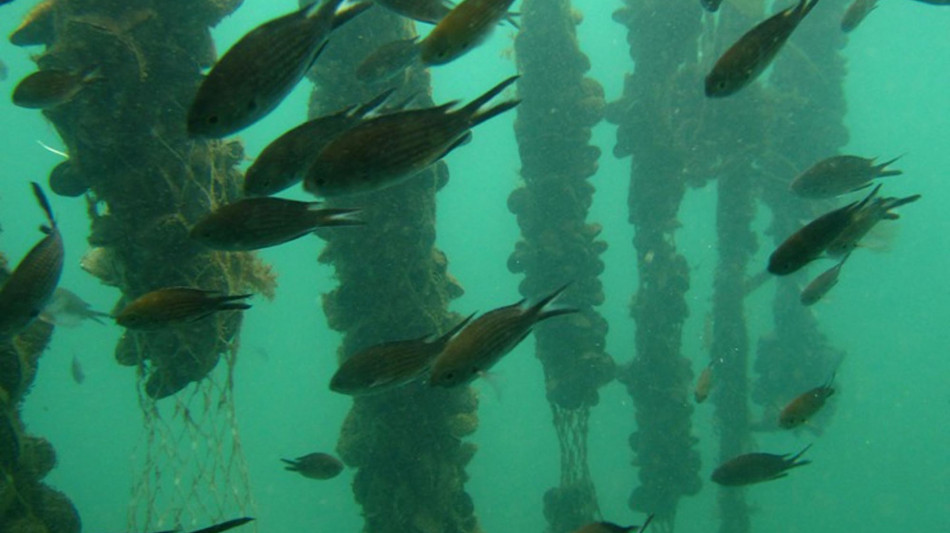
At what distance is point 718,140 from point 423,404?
391 inches

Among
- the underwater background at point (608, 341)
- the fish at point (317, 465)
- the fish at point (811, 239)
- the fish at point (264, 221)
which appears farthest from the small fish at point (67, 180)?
the underwater background at point (608, 341)

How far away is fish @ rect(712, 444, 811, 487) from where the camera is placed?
4457 mm

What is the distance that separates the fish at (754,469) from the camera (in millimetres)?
4457

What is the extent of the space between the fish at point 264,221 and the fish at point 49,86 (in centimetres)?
241

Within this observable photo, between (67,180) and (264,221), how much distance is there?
403 cm

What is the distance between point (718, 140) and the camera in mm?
13680

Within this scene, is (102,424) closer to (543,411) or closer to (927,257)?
(543,411)

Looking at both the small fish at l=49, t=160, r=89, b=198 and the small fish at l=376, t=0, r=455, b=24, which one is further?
the small fish at l=49, t=160, r=89, b=198

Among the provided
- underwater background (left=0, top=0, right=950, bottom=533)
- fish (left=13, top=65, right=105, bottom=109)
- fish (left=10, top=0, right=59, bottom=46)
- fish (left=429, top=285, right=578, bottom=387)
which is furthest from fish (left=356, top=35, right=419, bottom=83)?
underwater background (left=0, top=0, right=950, bottom=533)

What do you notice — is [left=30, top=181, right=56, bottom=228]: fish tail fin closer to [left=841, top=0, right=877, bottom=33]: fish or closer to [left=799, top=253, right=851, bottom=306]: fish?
[left=799, top=253, right=851, bottom=306]: fish

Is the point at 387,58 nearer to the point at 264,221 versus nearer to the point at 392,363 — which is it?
the point at 264,221

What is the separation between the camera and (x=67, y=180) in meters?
5.57

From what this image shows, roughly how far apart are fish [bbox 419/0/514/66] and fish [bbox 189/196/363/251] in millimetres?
777

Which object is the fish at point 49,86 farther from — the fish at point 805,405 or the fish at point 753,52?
the fish at point 805,405
